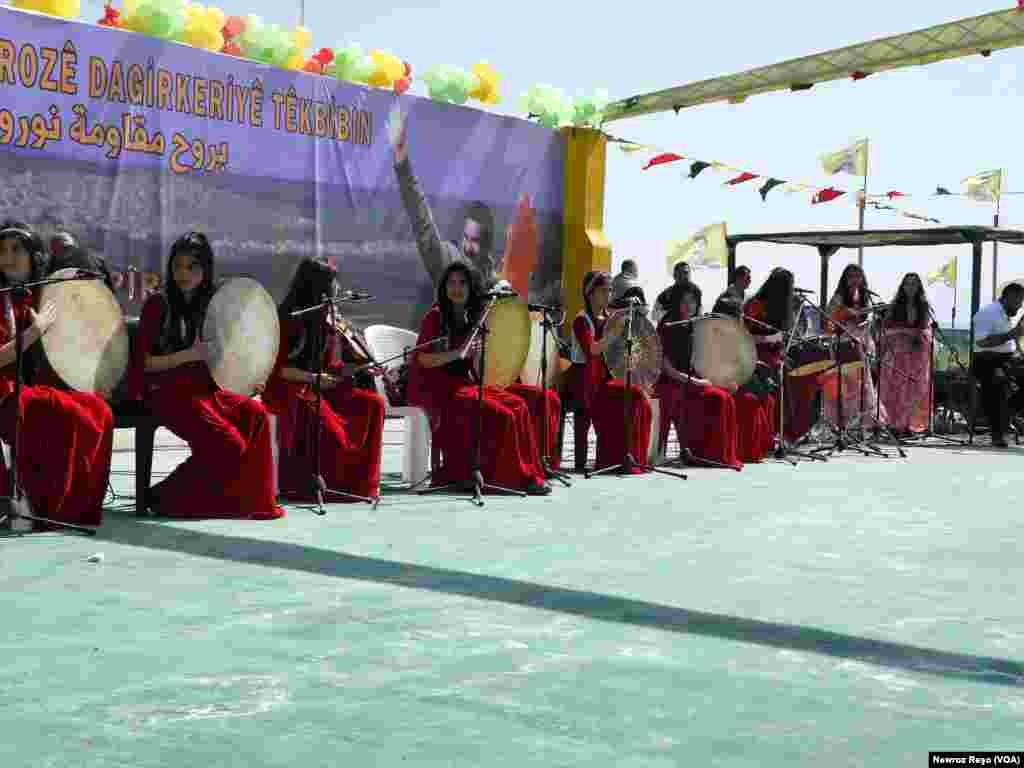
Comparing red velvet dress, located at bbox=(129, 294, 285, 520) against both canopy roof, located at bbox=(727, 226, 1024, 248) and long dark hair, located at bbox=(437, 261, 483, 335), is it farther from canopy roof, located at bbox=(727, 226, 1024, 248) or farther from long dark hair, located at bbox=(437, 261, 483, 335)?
canopy roof, located at bbox=(727, 226, 1024, 248)

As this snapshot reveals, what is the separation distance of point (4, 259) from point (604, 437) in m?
4.41

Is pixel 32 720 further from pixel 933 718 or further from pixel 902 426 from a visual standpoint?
pixel 902 426

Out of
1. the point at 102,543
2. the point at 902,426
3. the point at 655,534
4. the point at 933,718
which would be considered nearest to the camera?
the point at 933,718

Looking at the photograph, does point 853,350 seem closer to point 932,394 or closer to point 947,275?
point 932,394

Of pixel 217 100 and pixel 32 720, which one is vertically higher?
pixel 217 100

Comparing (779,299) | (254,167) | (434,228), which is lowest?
(779,299)

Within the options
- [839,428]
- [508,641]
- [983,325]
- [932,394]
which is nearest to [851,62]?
[983,325]

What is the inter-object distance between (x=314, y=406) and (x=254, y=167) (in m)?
4.15

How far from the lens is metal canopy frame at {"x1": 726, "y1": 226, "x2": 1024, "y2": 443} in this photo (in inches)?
488

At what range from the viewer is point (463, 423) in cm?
759

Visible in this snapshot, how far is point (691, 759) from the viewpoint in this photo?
110 inches

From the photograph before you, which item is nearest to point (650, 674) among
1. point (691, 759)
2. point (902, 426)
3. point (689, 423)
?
point (691, 759)

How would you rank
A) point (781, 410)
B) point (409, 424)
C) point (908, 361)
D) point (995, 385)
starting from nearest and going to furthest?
point (409, 424)
point (781, 410)
point (995, 385)
point (908, 361)

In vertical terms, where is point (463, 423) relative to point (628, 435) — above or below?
above
